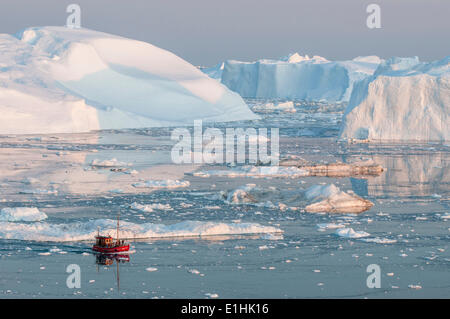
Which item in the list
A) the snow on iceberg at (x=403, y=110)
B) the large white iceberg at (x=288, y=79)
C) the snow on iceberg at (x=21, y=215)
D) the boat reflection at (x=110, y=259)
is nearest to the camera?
the boat reflection at (x=110, y=259)

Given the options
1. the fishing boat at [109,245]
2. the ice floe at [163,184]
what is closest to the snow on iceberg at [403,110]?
the ice floe at [163,184]

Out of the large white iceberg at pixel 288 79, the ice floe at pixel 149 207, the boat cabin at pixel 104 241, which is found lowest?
the boat cabin at pixel 104 241

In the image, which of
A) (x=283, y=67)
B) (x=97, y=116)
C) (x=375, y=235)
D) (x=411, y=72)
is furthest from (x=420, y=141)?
(x=283, y=67)

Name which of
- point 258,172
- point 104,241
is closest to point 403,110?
point 258,172

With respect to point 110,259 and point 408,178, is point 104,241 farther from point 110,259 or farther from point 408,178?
point 408,178

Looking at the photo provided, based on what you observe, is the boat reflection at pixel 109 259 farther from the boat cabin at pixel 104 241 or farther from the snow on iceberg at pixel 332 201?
the snow on iceberg at pixel 332 201

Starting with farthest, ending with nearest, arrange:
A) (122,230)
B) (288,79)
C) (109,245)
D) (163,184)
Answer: (288,79), (163,184), (122,230), (109,245)
